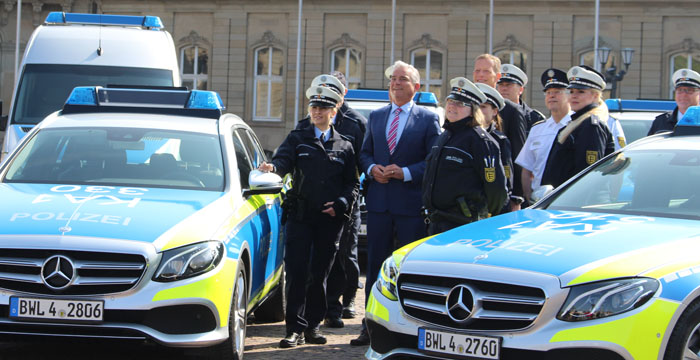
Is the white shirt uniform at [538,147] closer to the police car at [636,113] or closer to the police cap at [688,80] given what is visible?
the police cap at [688,80]

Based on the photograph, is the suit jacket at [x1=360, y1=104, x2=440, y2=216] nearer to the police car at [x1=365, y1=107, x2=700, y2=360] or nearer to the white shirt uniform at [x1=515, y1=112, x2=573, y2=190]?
the white shirt uniform at [x1=515, y1=112, x2=573, y2=190]

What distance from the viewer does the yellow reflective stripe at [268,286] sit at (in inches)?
270

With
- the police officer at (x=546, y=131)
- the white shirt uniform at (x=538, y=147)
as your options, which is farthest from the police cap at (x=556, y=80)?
the white shirt uniform at (x=538, y=147)

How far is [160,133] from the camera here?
23.5 feet

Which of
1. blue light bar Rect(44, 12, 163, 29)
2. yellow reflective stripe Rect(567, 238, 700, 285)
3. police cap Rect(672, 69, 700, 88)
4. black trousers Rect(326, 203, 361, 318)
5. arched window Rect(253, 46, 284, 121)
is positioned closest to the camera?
yellow reflective stripe Rect(567, 238, 700, 285)

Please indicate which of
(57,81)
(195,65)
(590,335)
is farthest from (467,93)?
(195,65)

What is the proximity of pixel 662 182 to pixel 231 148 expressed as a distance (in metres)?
2.82

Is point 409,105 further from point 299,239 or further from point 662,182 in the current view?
point 662,182

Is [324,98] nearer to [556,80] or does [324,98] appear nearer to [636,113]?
[556,80]

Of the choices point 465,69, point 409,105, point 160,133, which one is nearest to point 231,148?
point 160,133

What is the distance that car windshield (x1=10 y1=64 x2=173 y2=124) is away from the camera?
500 inches

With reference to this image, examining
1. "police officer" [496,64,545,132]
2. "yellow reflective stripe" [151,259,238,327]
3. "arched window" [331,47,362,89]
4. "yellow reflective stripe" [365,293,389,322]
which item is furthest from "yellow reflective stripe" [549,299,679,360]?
"arched window" [331,47,362,89]

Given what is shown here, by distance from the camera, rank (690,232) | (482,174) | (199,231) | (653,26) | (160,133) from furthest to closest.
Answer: (653,26)
(160,133)
(482,174)
(199,231)
(690,232)

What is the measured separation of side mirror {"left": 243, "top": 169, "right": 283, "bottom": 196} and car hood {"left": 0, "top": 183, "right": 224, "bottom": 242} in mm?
264
